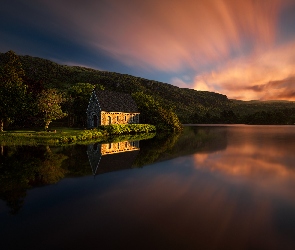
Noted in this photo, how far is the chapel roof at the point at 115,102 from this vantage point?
176 feet

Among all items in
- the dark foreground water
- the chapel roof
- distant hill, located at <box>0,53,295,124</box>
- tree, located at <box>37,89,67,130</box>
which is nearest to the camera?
the dark foreground water

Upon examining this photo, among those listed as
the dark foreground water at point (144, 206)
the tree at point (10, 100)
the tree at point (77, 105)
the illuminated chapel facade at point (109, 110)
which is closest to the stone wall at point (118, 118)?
the illuminated chapel facade at point (109, 110)

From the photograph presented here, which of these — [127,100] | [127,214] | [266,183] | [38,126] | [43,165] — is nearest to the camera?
[127,214]

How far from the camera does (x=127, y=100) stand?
203ft

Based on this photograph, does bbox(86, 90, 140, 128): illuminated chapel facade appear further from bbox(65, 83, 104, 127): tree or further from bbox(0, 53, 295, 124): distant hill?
bbox(0, 53, 295, 124): distant hill

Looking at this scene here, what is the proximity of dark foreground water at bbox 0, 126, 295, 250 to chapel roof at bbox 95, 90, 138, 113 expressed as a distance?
36.4 m

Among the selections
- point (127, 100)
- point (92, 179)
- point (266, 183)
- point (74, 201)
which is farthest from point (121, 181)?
point (127, 100)

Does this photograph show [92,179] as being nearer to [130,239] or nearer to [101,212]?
[101,212]

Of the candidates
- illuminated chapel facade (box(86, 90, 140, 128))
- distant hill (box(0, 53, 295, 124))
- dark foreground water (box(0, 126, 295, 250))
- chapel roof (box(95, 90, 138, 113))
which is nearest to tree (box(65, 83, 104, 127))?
illuminated chapel facade (box(86, 90, 140, 128))

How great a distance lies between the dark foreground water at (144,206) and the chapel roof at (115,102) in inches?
1434

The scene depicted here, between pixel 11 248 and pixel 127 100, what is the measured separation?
56.2m

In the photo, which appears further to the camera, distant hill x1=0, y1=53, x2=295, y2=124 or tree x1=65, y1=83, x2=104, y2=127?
distant hill x1=0, y1=53, x2=295, y2=124

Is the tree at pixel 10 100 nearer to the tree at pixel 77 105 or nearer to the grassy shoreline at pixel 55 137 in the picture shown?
the grassy shoreline at pixel 55 137

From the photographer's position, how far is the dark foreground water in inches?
278
